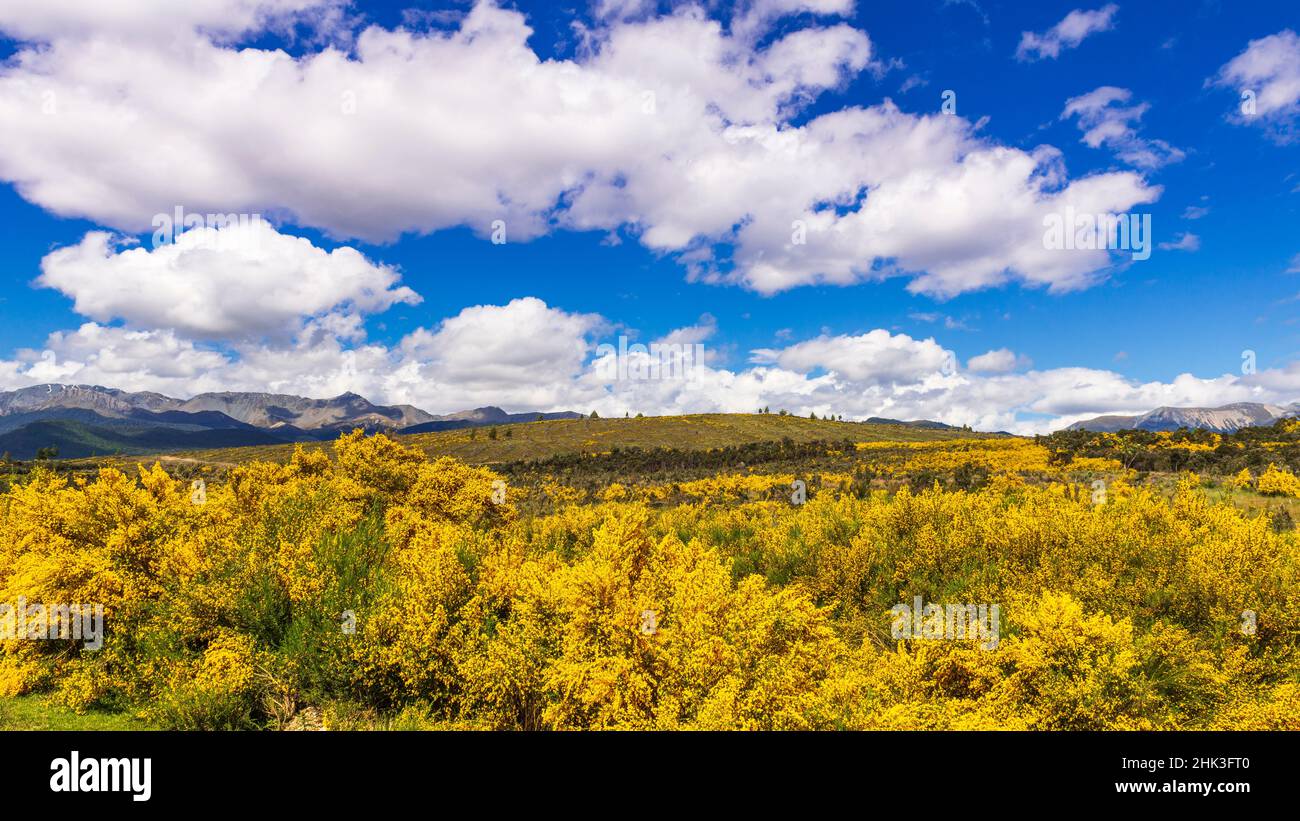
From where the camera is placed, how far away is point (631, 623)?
248 inches

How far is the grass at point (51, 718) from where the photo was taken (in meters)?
7.18

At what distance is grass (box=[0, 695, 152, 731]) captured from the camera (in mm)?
7176

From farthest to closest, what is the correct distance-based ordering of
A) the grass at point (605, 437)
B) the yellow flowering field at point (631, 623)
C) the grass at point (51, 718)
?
the grass at point (605, 437), the grass at point (51, 718), the yellow flowering field at point (631, 623)

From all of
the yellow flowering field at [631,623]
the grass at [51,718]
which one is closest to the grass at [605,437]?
the yellow flowering field at [631,623]

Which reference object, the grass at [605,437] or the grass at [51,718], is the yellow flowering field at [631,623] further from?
the grass at [605,437]

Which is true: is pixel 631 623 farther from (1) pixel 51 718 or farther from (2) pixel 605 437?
(2) pixel 605 437

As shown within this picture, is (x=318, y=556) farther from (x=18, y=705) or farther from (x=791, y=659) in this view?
(x=791, y=659)

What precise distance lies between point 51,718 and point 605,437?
255 feet

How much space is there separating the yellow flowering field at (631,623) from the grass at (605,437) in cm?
5602

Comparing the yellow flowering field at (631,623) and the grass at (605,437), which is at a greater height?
the grass at (605,437)

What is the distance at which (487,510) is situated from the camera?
14.2 metres

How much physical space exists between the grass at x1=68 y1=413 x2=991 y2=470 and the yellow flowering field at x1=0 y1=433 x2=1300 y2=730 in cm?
5602
